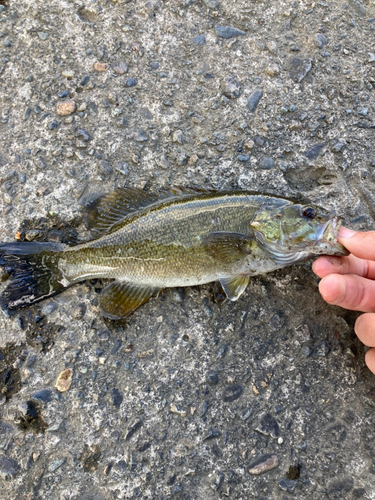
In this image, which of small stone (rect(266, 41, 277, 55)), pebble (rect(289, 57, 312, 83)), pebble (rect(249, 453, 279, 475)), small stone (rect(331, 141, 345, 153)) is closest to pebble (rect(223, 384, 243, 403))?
pebble (rect(249, 453, 279, 475))

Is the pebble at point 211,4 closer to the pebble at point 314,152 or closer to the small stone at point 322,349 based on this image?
the pebble at point 314,152

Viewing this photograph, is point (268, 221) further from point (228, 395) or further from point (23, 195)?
point (23, 195)

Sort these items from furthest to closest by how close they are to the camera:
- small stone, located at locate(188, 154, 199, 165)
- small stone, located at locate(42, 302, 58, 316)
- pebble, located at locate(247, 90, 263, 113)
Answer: pebble, located at locate(247, 90, 263, 113), small stone, located at locate(188, 154, 199, 165), small stone, located at locate(42, 302, 58, 316)

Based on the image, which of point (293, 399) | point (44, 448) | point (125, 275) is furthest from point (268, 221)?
point (44, 448)

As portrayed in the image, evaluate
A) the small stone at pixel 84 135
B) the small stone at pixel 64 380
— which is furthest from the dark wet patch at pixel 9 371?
the small stone at pixel 84 135

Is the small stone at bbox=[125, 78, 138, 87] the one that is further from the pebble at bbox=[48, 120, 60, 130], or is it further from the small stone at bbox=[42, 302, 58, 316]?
the small stone at bbox=[42, 302, 58, 316]
